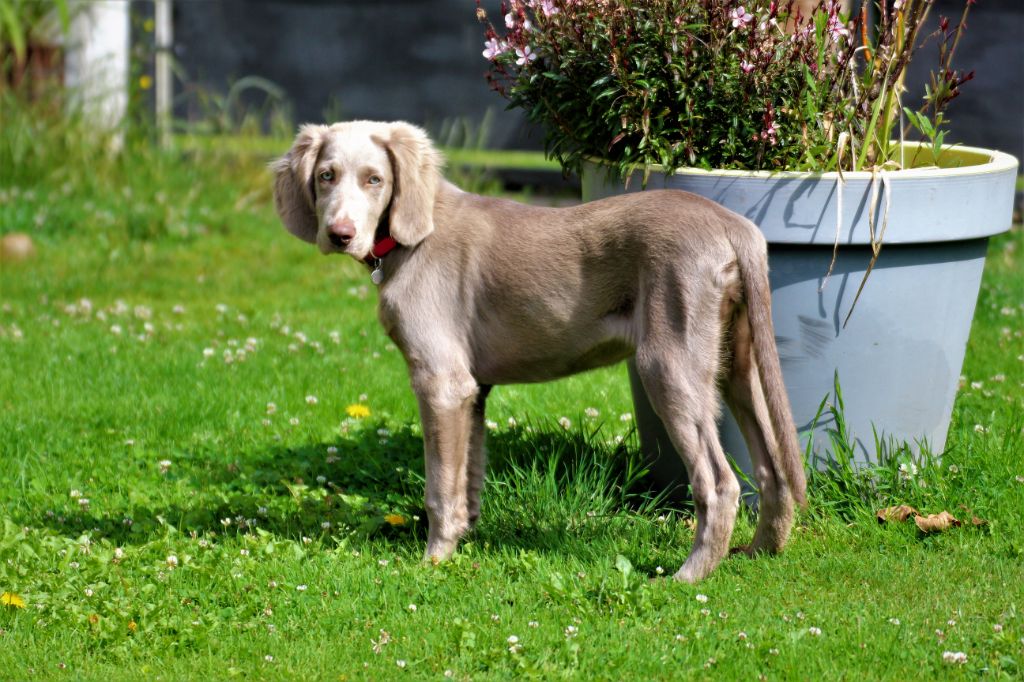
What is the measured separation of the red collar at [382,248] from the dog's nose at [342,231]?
0.71 feet

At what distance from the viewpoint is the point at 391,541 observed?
4.11 meters

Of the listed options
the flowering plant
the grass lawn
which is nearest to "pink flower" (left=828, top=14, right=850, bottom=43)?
the flowering plant

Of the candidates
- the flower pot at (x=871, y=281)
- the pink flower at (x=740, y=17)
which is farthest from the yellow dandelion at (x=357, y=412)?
the pink flower at (x=740, y=17)

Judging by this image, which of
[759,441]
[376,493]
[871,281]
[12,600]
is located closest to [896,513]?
[759,441]

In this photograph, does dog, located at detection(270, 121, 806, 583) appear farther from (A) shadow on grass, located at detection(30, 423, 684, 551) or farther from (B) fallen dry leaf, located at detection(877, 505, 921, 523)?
(B) fallen dry leaf, located at detection(877, 505, 921, 523)

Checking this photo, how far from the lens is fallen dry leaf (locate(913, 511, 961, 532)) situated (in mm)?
3877

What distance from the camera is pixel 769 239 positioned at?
3.82 m

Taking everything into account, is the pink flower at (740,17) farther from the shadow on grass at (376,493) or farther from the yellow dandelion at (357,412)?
the yellow dandelion at (357,412)

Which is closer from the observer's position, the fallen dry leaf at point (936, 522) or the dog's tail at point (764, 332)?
the dog's tail at point (764, 332)

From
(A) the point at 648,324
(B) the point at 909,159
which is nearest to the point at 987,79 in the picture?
(B) the point at 909,159

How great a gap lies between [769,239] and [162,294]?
4730 millimetres

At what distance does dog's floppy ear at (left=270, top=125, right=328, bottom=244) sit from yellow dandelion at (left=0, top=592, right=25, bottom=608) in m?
1.40

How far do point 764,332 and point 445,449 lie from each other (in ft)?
3.54

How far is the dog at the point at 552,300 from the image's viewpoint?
137 inches
